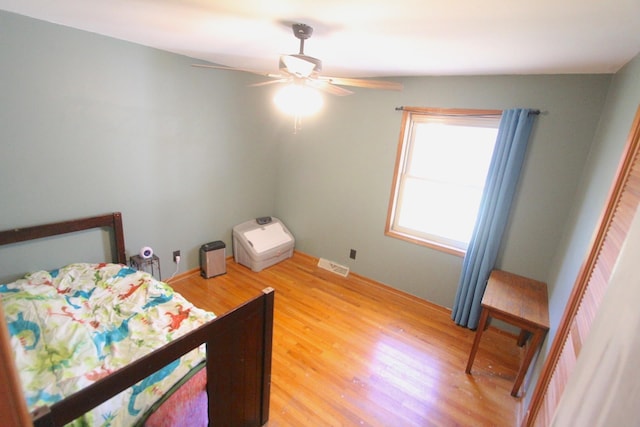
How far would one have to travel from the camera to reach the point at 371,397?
6.49 ft

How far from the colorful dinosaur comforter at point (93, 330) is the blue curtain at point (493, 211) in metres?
2.26

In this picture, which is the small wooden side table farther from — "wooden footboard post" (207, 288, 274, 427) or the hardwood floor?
"wooden footboard post" (207, 288, 274, 427)

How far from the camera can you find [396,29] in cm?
152

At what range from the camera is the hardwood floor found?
1.89m

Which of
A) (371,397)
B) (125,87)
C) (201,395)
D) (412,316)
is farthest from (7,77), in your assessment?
(412,316)

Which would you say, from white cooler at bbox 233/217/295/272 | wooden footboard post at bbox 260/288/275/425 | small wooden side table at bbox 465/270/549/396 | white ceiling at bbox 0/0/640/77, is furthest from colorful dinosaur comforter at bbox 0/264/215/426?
small wooden side table at bbox 465/270/549/396

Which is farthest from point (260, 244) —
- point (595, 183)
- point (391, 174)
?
point (595, 183)

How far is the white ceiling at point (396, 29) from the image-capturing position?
123cm

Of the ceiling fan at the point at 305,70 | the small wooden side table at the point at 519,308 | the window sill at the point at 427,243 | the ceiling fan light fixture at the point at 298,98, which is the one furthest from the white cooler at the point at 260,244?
the small wooden side table at the point at 519,308

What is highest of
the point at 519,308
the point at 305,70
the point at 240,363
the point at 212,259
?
the point at 305,70

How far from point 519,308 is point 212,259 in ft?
9.46

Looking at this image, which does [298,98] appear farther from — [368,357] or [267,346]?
[368,357]

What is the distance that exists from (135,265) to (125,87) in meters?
1.57

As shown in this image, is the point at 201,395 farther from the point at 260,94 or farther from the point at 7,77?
the point at 260,94
